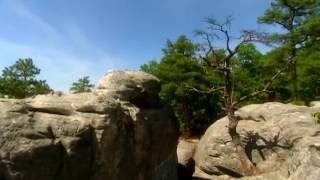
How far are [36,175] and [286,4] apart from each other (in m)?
28.5

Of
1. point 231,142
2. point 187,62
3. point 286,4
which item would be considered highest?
point 286,4

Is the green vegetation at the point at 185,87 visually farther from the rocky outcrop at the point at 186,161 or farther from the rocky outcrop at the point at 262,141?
the rocky outcrop at the point at 262,141

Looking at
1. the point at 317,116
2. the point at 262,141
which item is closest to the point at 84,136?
the point at 262,141

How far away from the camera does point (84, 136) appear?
1602cm

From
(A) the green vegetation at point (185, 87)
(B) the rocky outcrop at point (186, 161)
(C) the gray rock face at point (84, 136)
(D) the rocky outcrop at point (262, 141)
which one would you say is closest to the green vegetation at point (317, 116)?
(D) the rocky outcrop at point (262, 141)

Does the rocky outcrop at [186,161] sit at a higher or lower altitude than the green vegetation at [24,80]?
lower

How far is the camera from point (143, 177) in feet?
66.8

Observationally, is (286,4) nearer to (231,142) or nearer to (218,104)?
(218,104)

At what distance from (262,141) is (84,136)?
45.6ft

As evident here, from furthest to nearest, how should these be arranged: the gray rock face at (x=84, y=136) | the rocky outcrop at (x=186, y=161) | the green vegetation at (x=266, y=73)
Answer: the green vegetation at (x=266, y=73)
the rocky outcrop at (x=186, y=161)
the gray rock face at (x=84, y=136)

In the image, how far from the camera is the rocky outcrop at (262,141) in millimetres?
25288

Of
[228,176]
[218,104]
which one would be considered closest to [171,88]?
[218,104]

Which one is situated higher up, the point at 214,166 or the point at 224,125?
the point at 224,125

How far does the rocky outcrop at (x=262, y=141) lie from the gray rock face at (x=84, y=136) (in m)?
6.37
